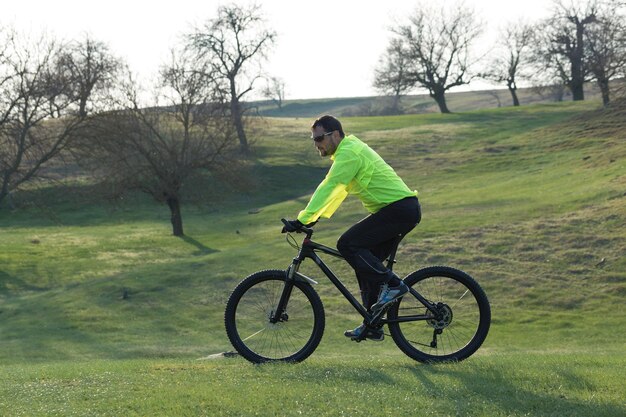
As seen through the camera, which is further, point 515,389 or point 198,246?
point 198,246

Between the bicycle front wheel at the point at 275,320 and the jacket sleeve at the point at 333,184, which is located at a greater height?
the jacket sleeve at the point at 333,184

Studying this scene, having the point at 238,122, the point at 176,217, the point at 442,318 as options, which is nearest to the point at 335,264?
the point at 442,318

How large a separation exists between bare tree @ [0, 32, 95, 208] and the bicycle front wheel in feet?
93.2

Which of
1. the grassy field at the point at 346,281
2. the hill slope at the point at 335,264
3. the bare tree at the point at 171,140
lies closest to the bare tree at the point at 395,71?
the grassy field at the point at 346,281

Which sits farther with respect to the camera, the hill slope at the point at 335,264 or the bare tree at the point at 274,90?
the bare tree at the point at 274,90

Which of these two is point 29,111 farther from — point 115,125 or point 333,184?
point 333,184

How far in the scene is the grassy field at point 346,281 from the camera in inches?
256

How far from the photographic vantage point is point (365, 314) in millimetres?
7820

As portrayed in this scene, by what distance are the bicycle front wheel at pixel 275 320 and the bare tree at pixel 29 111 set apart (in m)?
28.4

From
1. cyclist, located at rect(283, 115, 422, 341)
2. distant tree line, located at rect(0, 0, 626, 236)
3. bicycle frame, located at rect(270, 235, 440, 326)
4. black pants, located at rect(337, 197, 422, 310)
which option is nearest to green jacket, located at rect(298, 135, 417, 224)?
cyclist, located at rect(283, 115, 422, 341)

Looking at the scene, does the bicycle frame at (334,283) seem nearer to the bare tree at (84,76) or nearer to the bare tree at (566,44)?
the bare tree at (84,76)

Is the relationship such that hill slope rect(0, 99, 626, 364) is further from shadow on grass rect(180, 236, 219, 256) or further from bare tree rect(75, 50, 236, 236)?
bare tree rect(75, 50, 236, 236)

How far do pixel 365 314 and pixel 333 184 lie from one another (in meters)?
1.39

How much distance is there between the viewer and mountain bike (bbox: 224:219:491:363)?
7.88 meters
